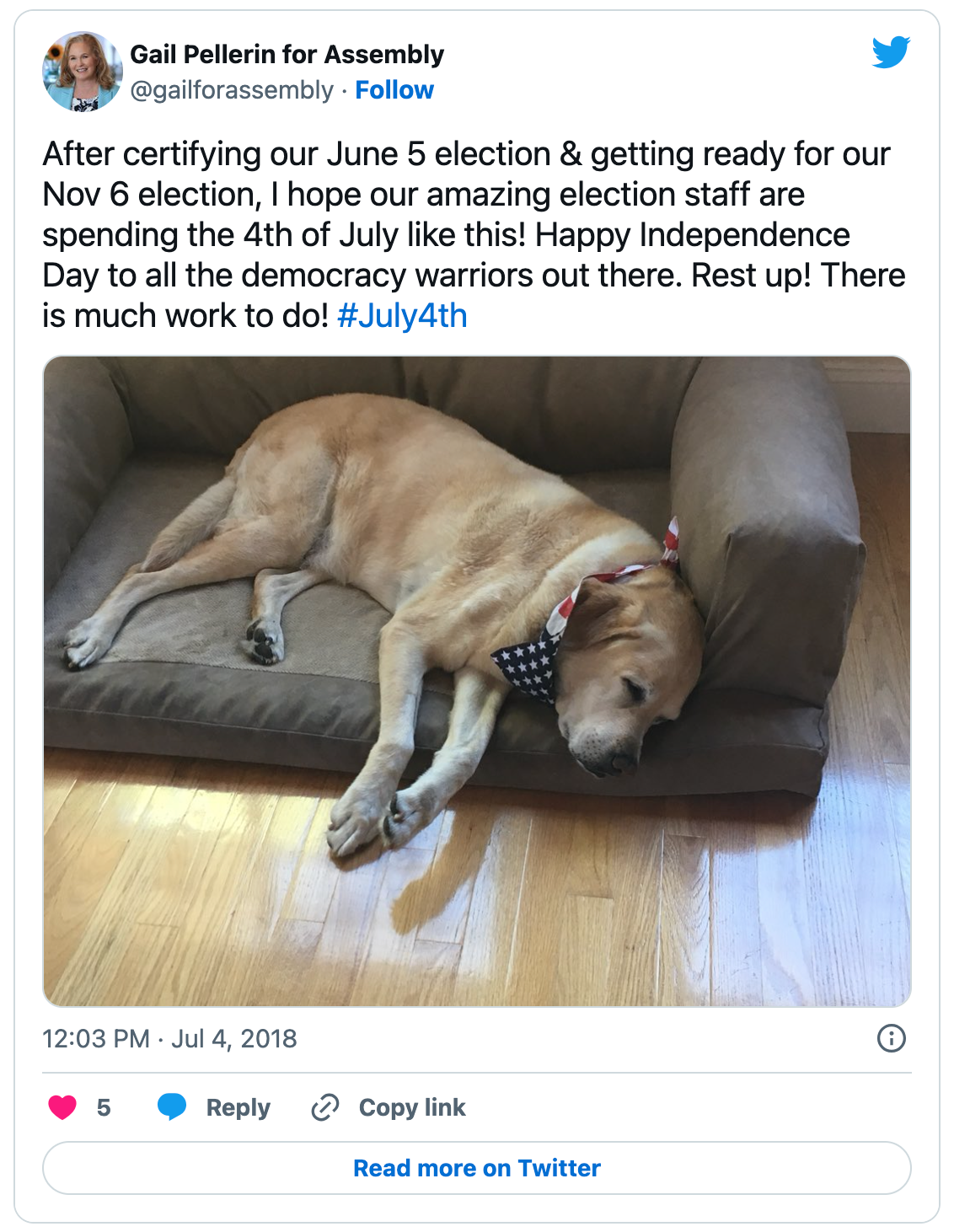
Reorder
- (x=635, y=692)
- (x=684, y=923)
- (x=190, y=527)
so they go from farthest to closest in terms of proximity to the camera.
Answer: (x=190, y=527), (x=635, y=692), (x=684, y=923)

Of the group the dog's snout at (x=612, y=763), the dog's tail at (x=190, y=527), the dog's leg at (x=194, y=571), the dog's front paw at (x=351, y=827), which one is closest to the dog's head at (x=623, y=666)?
the dog's snout at (x=612, y=763)

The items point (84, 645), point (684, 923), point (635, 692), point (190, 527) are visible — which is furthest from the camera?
point (190, 527)

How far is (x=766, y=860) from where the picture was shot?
230 centimetres

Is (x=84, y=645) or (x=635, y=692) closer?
(x=635, y=692)

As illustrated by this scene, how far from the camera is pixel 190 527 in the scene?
2801mm
